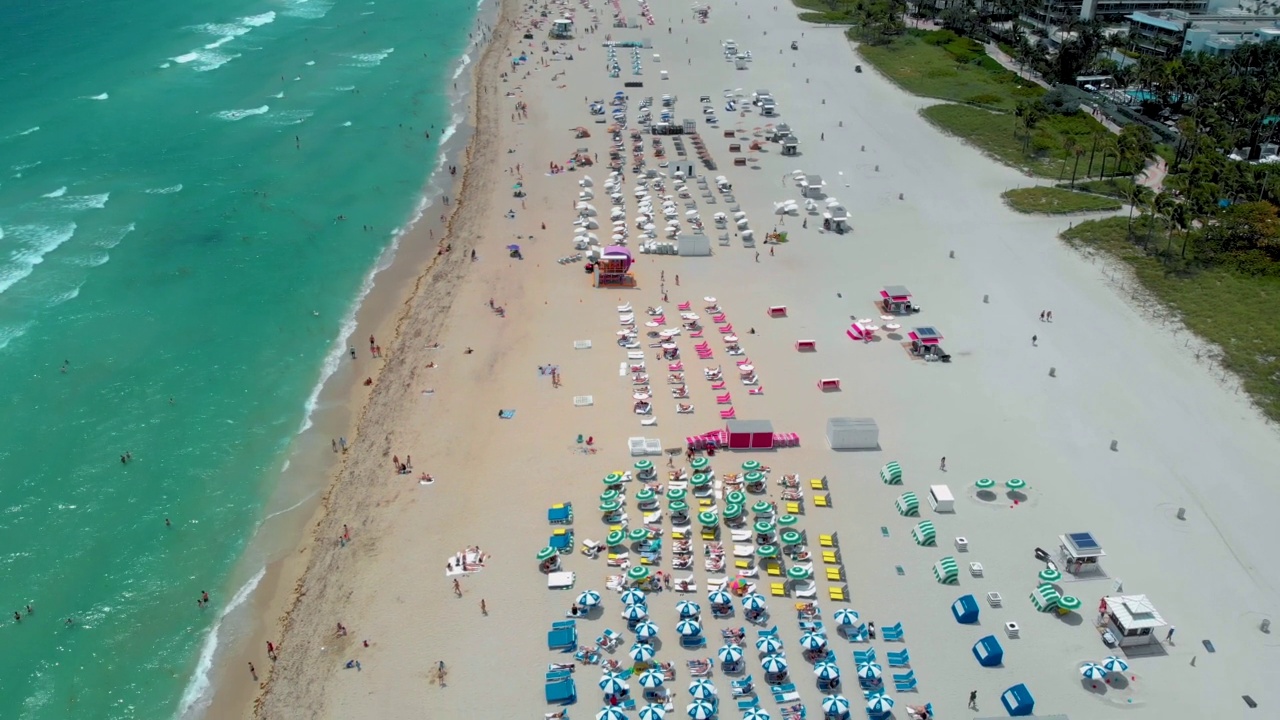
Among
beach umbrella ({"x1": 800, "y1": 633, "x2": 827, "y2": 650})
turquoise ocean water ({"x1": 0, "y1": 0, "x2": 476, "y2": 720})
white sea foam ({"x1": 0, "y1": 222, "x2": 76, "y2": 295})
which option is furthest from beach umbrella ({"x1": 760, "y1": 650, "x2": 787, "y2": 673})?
white sea foam ({"x1": 0, "y1": 222, "x2": 76, "y2": 295})

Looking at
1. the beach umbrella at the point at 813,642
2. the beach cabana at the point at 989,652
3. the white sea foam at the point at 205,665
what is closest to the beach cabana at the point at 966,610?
the beach cabana at the point at 989,652

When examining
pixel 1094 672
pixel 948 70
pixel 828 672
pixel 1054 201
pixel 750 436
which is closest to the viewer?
pixel 828 672

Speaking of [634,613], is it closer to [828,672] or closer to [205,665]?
[828,672]

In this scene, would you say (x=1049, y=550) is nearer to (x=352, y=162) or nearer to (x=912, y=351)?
(x=912, y=351)

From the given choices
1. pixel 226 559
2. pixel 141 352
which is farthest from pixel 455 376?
pixel 141 352

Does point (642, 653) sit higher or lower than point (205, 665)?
higher

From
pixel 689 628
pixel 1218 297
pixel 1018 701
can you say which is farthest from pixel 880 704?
pixel 1218 297

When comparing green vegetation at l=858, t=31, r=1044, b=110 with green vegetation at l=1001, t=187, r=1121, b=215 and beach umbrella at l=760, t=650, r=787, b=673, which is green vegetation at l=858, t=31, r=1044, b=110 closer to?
green vegetation at l=1001, t=187, r=1121, b=215
